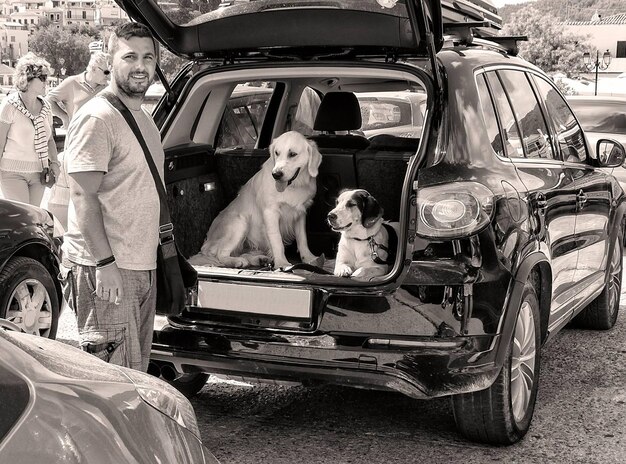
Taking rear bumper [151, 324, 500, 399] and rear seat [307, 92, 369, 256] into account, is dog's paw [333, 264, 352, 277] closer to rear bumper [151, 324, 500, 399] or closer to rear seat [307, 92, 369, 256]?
rear bumper [151, 324, 500, 399]

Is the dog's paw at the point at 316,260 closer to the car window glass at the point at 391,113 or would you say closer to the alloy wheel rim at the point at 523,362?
the alloy wheel rim at the point at 523,362

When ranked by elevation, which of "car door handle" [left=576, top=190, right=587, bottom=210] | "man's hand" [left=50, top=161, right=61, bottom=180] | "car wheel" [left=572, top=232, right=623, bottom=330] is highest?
"car door handle" [left=576, top=190, right=587, bottom=210]

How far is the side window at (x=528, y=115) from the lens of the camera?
187 inches

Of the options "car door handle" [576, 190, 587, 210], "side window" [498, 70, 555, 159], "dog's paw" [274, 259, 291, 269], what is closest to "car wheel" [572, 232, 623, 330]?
"car door handle" [576, 190, 587, 210]

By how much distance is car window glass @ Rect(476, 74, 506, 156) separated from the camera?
4223mm

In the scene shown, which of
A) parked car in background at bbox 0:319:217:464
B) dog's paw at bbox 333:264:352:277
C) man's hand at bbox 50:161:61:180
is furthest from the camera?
man's hand at bbox 50:161:61:180

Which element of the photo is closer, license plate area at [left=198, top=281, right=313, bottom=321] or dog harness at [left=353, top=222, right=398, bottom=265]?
license plate area at [left=198, top=281, right=313, bottom=321]

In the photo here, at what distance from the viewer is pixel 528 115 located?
4.97 metres

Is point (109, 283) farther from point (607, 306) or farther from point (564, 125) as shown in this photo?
point (607, 306)

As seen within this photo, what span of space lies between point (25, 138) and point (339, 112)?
317cm

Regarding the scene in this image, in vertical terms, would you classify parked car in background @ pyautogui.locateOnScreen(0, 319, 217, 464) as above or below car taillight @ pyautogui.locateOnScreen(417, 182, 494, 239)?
above

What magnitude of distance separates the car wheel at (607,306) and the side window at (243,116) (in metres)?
2.58

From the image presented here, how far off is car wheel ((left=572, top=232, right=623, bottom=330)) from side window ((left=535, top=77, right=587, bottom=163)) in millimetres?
990

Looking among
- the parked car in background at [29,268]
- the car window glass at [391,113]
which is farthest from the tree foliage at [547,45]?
the parked car in background at [29,268]
